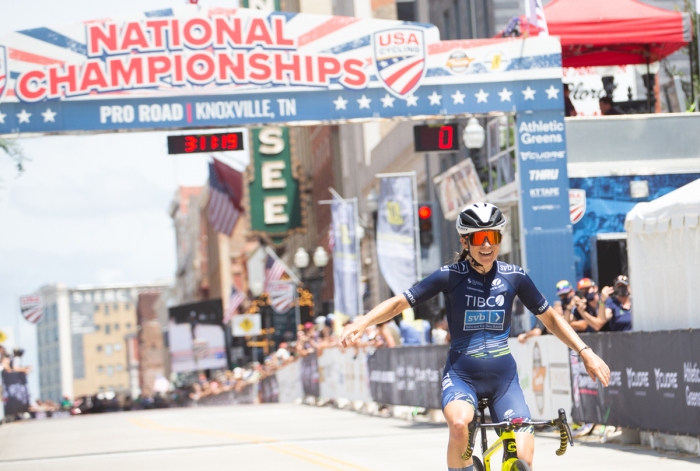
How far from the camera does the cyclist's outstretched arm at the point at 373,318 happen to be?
6.93 metres

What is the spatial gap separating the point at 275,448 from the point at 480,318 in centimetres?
1005

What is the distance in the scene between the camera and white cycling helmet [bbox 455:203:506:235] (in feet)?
23.6

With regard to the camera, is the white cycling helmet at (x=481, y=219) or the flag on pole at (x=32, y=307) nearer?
the white cycling helmet at (x=481, y=219)

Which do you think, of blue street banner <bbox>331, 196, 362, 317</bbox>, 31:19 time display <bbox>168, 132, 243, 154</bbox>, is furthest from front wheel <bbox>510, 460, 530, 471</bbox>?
blue street banner <bbox>331, 196, 362, 317</bbox>

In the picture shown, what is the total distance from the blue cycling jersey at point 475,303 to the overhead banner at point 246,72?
14400 mm

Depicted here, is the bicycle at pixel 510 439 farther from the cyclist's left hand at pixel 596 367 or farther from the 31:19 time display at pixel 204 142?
the 31:19 time display at pixel 204 142

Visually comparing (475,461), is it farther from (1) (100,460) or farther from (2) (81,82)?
(2) (81,82)

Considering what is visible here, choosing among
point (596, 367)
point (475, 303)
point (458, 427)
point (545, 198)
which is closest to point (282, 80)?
point (545, 198)

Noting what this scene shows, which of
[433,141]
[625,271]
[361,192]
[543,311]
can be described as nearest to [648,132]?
[625,271]

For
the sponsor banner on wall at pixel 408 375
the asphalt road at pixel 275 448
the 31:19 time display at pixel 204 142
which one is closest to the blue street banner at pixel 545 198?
the sponsor banner on wall at pixel 408 375

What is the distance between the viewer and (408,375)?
72.7ft

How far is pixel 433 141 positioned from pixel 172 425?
324 inches

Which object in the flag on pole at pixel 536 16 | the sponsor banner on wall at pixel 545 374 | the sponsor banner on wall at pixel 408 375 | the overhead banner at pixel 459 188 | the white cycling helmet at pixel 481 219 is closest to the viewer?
the white cycling helmet at pixel 481 219

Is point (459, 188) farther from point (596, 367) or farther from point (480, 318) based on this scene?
point (596, 367)
